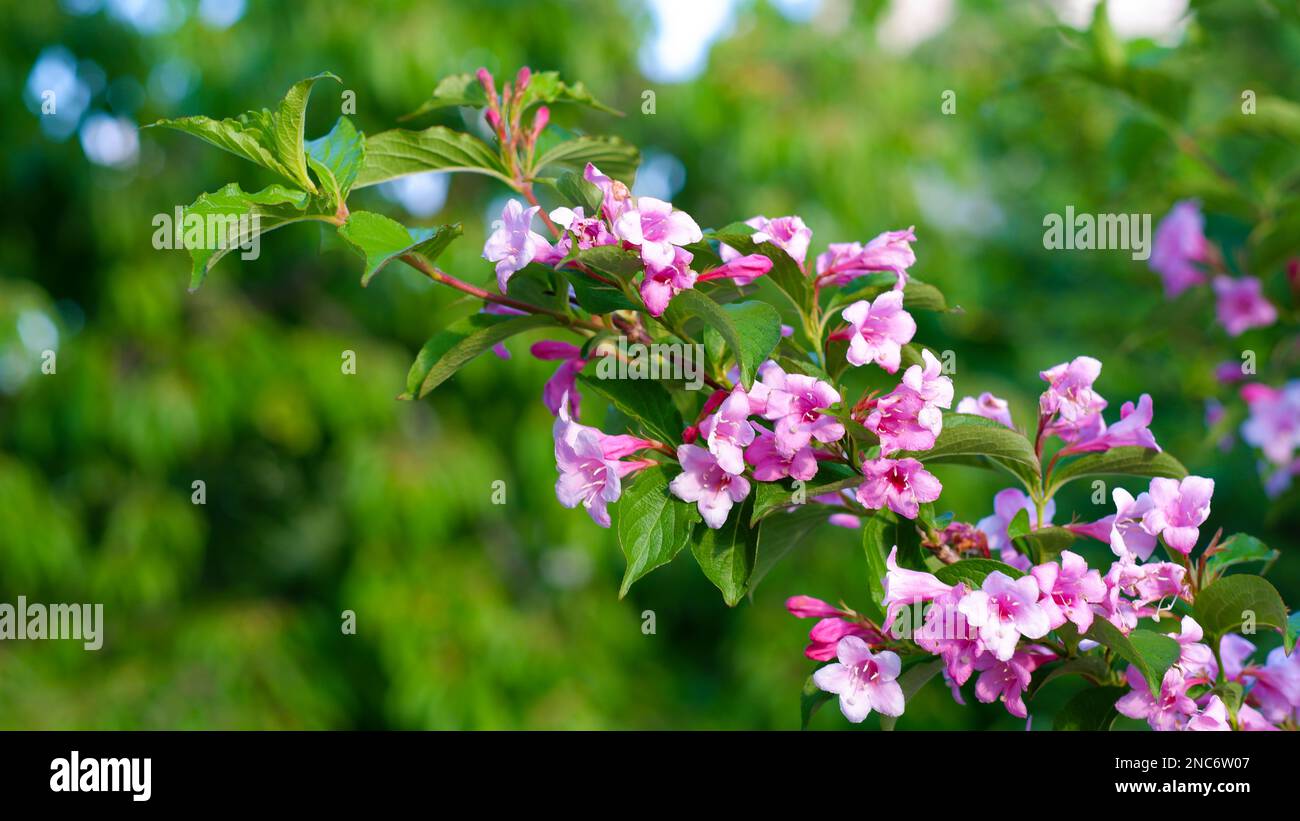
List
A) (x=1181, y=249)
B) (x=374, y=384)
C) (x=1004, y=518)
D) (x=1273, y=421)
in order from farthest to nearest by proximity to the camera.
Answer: (x=374, y=384) < (x=1181, y=249) < (x=1273, y=421) < (x=1004, y=518)

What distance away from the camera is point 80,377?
3727 mm

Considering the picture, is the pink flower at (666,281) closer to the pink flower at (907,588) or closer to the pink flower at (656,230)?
the pink flower at (656,230)

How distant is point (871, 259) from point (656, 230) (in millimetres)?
219

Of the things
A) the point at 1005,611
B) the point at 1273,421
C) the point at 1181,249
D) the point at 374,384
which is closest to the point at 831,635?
the point at 1005,611

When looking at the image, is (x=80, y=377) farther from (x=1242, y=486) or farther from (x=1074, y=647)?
(x=1242, y=486)

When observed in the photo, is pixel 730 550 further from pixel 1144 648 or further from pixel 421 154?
pixel 421 154

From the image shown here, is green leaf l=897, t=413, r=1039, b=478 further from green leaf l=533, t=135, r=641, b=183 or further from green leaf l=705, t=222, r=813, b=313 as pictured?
green leaf l=533, t=135, r=641, b=183

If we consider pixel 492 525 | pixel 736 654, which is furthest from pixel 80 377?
pixel 736 654

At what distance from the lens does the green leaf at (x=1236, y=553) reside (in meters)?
0.96

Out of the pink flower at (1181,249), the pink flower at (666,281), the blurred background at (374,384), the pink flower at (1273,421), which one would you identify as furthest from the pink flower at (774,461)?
the blurred background at (374,384)

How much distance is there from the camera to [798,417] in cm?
82

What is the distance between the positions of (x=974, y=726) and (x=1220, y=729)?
165 inches

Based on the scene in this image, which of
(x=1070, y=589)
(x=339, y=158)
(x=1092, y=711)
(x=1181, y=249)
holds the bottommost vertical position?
(x=1092, y=711)
